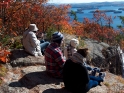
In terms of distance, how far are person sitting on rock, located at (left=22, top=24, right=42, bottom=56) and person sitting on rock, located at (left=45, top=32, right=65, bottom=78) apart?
1.58 metres

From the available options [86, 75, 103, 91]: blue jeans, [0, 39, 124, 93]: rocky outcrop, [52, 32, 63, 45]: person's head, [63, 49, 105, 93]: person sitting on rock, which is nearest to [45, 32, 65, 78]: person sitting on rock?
[52, 32, 63, 45]: person's head

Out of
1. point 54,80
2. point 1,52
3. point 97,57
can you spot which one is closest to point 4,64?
point 1,52

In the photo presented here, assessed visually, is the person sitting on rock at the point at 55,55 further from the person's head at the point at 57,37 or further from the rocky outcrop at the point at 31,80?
the rocky outcrop at the point at 31,80

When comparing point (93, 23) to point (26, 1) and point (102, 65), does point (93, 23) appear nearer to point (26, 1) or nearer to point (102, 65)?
point (26, 1)

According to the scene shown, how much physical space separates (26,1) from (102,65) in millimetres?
A: 8849

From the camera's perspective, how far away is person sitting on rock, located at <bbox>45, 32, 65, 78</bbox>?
5.46 meters

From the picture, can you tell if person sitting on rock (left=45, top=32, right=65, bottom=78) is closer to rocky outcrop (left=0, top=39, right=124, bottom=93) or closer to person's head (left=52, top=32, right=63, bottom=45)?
person's head (left=52, top=32, right=63, bottom=45)

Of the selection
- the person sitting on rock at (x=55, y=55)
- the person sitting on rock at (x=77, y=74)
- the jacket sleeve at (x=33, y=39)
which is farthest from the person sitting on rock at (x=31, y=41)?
the person sitting on rock at (x=77, y=74)

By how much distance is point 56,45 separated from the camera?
5512 millimetres

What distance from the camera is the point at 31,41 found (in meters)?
7.08

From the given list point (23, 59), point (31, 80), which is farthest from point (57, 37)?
point (23, 59)

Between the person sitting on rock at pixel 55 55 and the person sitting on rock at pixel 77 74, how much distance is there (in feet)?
1.74

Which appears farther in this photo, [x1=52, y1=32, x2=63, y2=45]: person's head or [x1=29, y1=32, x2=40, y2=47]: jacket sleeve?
[x1=29, y1=32, x2=40, y2=47]: jacket sleeve

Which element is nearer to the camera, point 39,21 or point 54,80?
point 54,80
